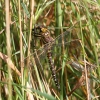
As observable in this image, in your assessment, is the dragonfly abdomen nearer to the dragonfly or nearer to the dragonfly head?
the dragonfly

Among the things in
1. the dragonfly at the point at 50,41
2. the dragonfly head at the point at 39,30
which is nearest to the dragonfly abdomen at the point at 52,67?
the dragonfly at the point at 50,41

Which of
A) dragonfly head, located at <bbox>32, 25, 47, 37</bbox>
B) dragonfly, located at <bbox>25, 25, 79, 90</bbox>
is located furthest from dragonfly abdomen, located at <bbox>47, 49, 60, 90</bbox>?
dragonfly head, located at <bbox>32, 25, 47, 37</bbox>

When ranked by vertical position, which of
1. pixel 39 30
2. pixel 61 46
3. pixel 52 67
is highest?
pixel 39 30

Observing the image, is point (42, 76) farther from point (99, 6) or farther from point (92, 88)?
point (99, 6)

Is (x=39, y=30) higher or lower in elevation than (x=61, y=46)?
higher

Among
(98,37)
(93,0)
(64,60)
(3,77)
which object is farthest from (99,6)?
(3,77)

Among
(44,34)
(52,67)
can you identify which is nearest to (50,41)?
(44,34)

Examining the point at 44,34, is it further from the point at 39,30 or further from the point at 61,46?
the point at 61,46

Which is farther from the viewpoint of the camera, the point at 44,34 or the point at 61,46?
the point at 44,34
